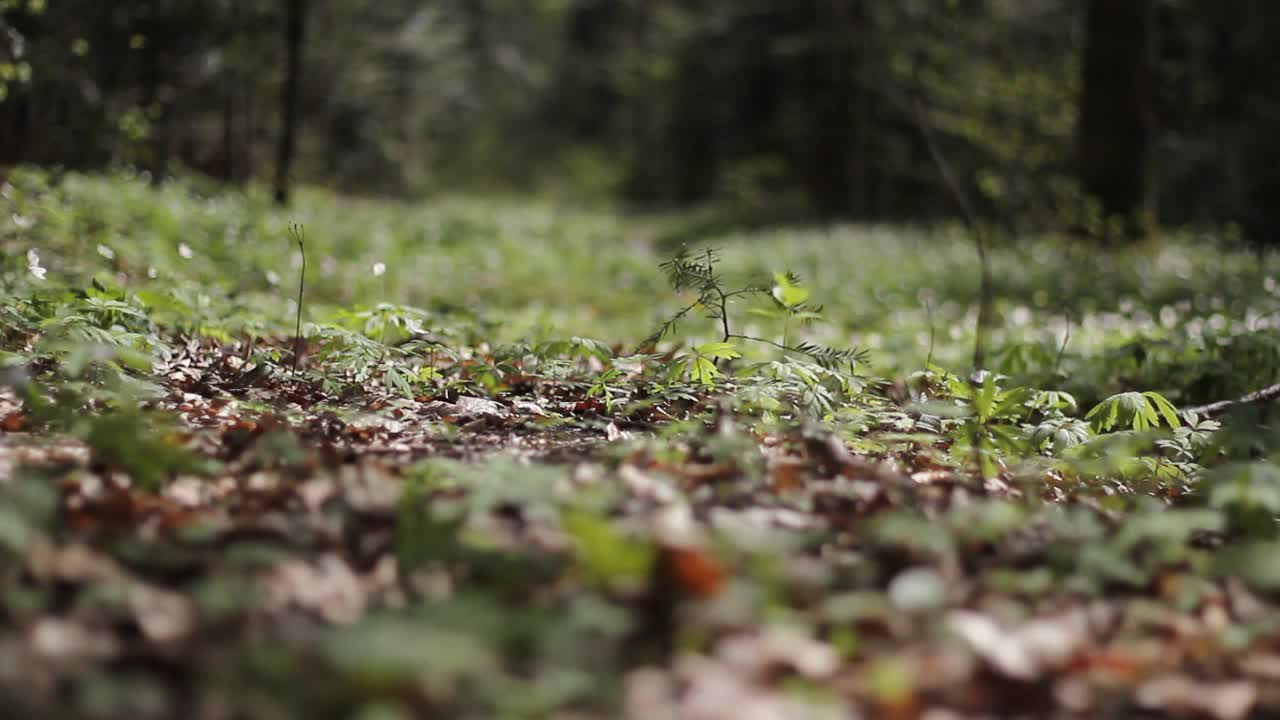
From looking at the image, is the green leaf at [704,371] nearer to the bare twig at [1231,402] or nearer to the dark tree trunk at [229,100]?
the bare twig at [1231,402]

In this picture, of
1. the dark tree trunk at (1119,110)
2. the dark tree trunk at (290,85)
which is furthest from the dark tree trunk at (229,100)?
the dark tree trunk at (1119,110)

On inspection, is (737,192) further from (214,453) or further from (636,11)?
(214,453)

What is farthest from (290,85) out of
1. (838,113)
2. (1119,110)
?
(838,113)

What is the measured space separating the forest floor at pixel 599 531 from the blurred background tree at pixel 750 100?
5.04ft

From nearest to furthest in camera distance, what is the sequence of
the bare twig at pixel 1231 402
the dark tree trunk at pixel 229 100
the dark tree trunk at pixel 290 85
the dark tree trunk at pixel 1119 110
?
the bare twig at pixel 1231 402 → the dark tree trunk at pixel 1119 110 → the dark tree trunk at pixel 290 85 → the dark tree trunk at pixel 229 100

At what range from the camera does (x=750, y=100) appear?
31250mm

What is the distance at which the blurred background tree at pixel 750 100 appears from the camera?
11695mm

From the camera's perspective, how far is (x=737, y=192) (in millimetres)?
31594

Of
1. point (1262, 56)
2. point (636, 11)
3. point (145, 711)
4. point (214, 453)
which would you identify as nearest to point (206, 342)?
point (214, 453)

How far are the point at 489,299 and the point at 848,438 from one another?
19.8 ft

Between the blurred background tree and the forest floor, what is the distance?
1536 millimetres

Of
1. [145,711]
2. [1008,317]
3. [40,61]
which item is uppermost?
[40,61]

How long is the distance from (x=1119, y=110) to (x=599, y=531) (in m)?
12.1

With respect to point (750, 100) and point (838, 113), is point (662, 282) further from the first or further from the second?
point (750, 100)
